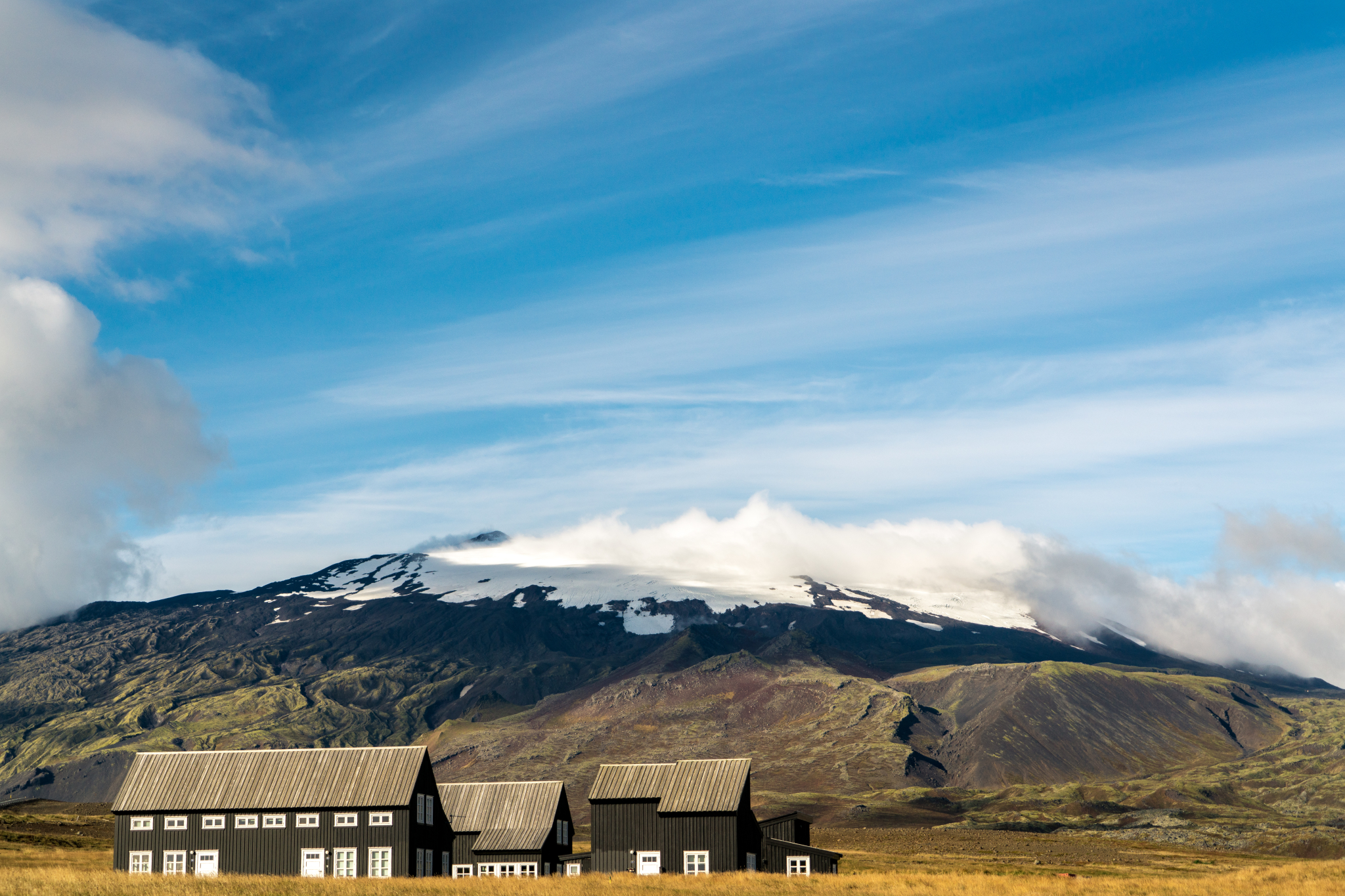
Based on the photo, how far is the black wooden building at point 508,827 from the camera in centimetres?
7256

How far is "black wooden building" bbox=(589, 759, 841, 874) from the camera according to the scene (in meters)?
65.0

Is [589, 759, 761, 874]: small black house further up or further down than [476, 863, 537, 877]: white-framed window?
further up

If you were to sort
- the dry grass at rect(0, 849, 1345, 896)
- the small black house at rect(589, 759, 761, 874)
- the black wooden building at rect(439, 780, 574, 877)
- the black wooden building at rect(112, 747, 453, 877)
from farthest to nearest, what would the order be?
the black wooden building at rect(439, 780, 574, 877) → the small black house at rect(589, 759, 761, 874) → the black wooden building at rect(112, 747, 453, 877) → the dry grass at rect(0, 849, 1345, 896)

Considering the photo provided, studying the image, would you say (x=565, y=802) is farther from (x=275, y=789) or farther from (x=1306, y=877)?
(x=1306, y=877)

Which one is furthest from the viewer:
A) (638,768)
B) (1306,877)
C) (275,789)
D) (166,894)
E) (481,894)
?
(638,768)

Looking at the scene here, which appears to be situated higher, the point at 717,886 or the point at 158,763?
the point at 158,763

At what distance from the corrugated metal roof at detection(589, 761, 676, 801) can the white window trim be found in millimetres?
10493

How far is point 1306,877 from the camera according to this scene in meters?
58.5

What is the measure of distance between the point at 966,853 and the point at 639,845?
71.1m

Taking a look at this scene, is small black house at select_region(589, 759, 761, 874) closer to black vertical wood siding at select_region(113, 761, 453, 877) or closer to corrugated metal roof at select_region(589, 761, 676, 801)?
corrugated metal roof at select_region(589, 761, 676, 801)

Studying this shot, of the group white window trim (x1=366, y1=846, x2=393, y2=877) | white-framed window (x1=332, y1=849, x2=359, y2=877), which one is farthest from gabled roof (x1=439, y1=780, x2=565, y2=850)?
white-framed window (x1=332, y1=849, x2=359, y2=877)

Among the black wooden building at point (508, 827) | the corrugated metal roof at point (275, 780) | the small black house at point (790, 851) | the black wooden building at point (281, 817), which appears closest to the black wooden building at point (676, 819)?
the small black house at point (790, 851)

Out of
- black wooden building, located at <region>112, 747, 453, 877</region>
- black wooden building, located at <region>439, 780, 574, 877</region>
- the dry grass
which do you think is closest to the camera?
the dry grass

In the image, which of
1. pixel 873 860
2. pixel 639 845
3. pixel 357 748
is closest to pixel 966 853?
pixel 873 860
